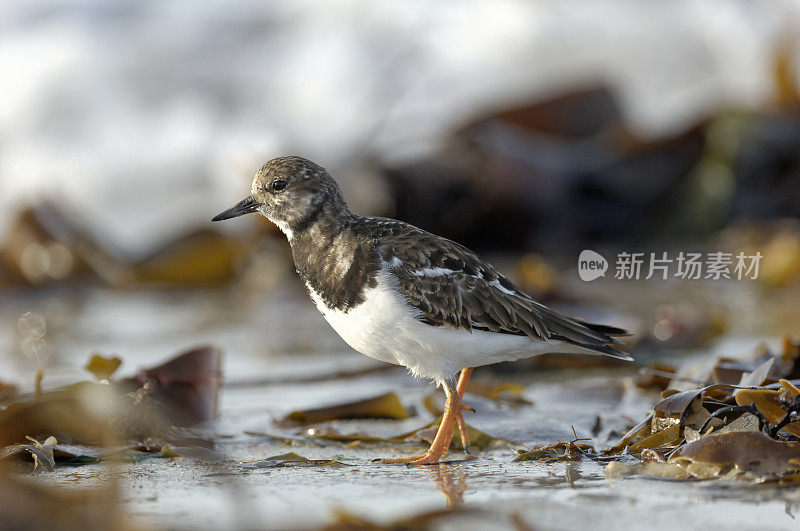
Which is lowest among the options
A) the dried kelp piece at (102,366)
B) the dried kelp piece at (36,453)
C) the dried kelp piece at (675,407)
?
→ the dried kelp piece at (36,453)

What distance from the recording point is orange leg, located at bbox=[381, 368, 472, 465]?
262 cm

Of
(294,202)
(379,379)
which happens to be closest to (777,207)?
(379,379)

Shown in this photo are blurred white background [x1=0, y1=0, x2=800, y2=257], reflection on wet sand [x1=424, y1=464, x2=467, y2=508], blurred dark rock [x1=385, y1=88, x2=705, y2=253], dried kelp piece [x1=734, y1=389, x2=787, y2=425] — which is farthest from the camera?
blurred white background [x1=0, y1=0, x2=800, y2=257]

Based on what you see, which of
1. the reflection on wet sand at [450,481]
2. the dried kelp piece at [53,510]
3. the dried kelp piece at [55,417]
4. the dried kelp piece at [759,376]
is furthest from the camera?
the dried kelp piece at [55,417]

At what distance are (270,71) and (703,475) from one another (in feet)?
28.4

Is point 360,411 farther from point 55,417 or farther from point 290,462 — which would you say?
point 55,417

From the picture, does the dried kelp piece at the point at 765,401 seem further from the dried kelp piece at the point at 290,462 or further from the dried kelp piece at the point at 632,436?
the dried kelp piece at the point at 290,462

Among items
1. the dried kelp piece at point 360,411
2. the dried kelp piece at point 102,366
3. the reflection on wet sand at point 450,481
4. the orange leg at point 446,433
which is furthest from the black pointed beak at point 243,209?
the reflection on wet sand at point 450,481

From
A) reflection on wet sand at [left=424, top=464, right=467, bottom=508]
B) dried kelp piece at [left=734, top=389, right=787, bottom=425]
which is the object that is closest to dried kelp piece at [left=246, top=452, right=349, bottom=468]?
reflection on wet sand at [left=424, top=464, right=467, bottom=508]

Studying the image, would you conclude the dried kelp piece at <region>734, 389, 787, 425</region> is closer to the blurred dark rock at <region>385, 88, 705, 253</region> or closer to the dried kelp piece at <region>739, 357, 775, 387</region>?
the dried kelp piece at <region>739, 357, 775, 387</region>

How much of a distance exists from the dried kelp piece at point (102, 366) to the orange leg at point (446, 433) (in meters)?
0.95

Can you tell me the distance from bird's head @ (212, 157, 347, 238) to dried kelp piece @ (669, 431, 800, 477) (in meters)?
1.36

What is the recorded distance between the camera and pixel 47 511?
1.60m

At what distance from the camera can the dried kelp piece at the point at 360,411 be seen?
10.4 feet
